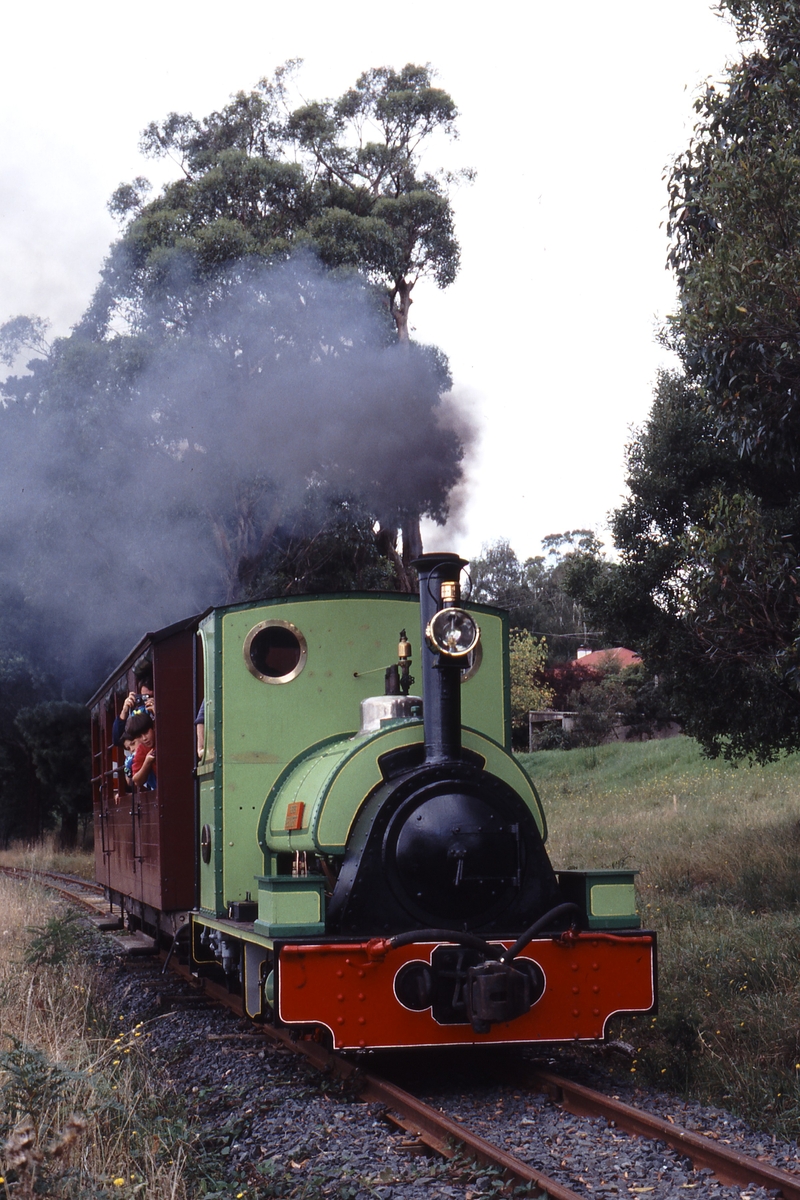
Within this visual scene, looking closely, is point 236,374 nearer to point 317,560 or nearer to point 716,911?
point 317,560

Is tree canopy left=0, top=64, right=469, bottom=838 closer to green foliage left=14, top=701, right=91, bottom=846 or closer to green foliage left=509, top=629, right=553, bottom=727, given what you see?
green foliage left=14, top=701, right=91, bottom=846

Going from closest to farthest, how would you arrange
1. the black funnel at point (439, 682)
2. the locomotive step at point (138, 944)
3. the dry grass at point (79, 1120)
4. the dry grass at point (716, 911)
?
the dry grass at point (79, 1120)
the dry grass at point (716, 911)
the black funnel at point (439, 682)
the locomotive step at point (138, 944)

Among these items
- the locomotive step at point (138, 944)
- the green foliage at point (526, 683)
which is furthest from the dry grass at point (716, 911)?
the green foliage at point (526, 683)

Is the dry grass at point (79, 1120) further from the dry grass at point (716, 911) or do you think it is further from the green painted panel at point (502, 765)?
the dry grass at point (716, 911)

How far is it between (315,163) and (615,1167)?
19.7 meters

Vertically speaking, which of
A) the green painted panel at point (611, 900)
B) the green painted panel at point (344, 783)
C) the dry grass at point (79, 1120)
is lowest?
the dry grass at point (79, 1120)

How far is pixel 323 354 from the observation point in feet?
59.7

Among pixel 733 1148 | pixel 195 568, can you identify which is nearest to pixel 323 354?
pixel 195 568

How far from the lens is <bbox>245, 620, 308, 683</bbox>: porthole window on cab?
6457 millimetres

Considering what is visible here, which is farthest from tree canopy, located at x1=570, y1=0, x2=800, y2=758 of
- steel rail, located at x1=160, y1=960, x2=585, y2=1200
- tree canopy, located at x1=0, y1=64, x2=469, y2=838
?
tree canopy, located at x1=0, y1=64, x2=469, y2=838

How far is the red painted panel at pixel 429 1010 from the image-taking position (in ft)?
16.7

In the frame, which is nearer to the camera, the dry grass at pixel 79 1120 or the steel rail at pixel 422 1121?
the dry grass at pixel 79 1120

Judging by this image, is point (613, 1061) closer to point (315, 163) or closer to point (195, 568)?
point (195, 568)

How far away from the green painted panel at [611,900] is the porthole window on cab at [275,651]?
2015 millimetres
